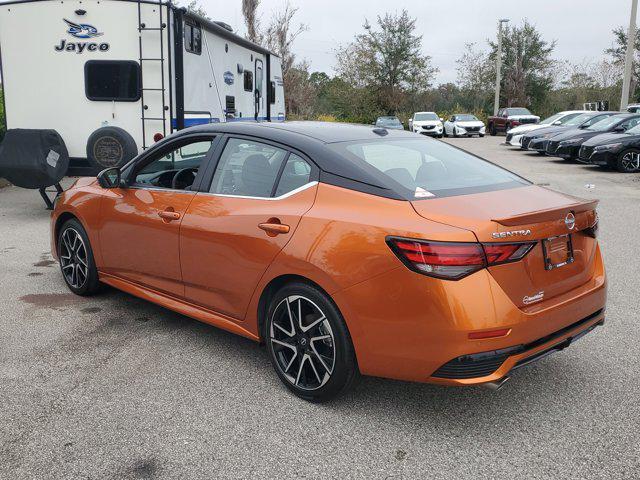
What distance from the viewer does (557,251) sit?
3.19m

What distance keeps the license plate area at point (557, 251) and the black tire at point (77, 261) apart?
3.64 m

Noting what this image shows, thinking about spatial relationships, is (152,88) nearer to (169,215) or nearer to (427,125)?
(169,215)

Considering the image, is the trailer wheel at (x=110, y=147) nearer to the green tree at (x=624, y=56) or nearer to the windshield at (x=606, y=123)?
the windshield at (x=606, y=123)

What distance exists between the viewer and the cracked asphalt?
2.87 metres

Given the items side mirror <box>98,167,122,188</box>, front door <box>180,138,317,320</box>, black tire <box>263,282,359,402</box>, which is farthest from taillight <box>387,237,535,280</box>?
side mirror <box>98,167,122,188</box>

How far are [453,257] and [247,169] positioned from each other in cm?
161

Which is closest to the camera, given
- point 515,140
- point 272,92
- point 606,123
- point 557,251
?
point 557,251

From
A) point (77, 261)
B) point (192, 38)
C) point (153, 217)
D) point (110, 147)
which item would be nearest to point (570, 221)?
point (153, 217)

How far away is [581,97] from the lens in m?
46.9

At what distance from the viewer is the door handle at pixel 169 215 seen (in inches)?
164

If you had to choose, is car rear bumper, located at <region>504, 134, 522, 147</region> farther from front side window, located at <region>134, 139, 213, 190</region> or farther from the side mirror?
Answer: the side mirror

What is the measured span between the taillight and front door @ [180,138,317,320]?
0.78m

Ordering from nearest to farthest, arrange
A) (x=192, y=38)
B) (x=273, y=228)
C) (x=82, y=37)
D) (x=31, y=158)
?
1. (x=273, y=228)
2. (x=31, y=158)
3. (x=82, y=37)
4. (x=192, y=38)

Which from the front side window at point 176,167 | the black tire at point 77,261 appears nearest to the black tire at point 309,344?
the front side window at point 176,167
